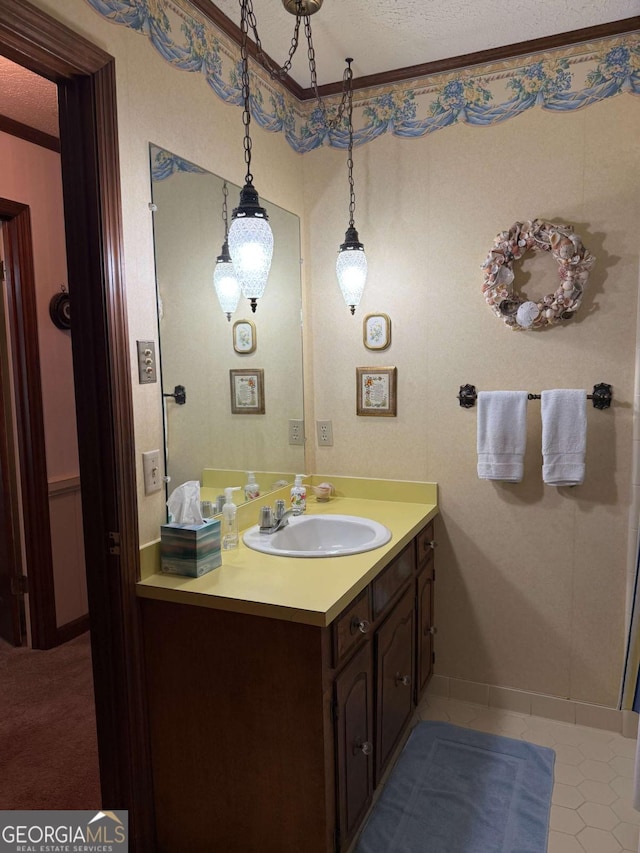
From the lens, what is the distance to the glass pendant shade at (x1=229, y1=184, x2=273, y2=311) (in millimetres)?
1730

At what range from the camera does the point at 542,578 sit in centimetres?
234

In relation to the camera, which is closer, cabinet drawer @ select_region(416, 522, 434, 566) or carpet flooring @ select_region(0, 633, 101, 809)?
carpet flooring @ select_region(0, 633, 101, 809)

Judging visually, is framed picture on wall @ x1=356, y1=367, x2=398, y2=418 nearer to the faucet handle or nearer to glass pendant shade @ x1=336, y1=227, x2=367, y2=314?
glass pendant shade @ x1=336, y1=227, x2=367, y2=314

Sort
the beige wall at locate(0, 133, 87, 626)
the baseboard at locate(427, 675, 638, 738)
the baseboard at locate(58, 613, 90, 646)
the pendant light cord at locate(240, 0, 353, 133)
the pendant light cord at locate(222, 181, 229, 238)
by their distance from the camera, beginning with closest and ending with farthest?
the pendant light cord at locate(240, 0, 353, 133)
the pendant light cord at locate(222, 181, 229, 238)
the baseboard at locate(427, 675, 638, 738)
the beige wall at locate(0, 133, 87, 626)
the baseboard at locate(58, 613, 90, 646)

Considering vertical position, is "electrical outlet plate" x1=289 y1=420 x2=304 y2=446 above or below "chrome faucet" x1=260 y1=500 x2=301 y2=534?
above

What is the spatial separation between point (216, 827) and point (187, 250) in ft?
5.51

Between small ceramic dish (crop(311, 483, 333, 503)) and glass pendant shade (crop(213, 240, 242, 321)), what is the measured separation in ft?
2.68

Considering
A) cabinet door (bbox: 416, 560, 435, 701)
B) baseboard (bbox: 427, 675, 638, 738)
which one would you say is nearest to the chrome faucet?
cabinet door (bbox: 416, 560, 435, 701)

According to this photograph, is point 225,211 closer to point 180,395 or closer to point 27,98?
point 180,395

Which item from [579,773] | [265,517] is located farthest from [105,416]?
[579,773]

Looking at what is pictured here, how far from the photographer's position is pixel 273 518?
6.85ft

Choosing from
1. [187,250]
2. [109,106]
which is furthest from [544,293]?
[109,106]

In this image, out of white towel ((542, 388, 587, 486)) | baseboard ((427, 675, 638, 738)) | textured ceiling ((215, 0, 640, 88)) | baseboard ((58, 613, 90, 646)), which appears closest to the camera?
textured ceiling ((215, 0, 640, 88))

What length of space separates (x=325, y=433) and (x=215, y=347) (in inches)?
30.2
